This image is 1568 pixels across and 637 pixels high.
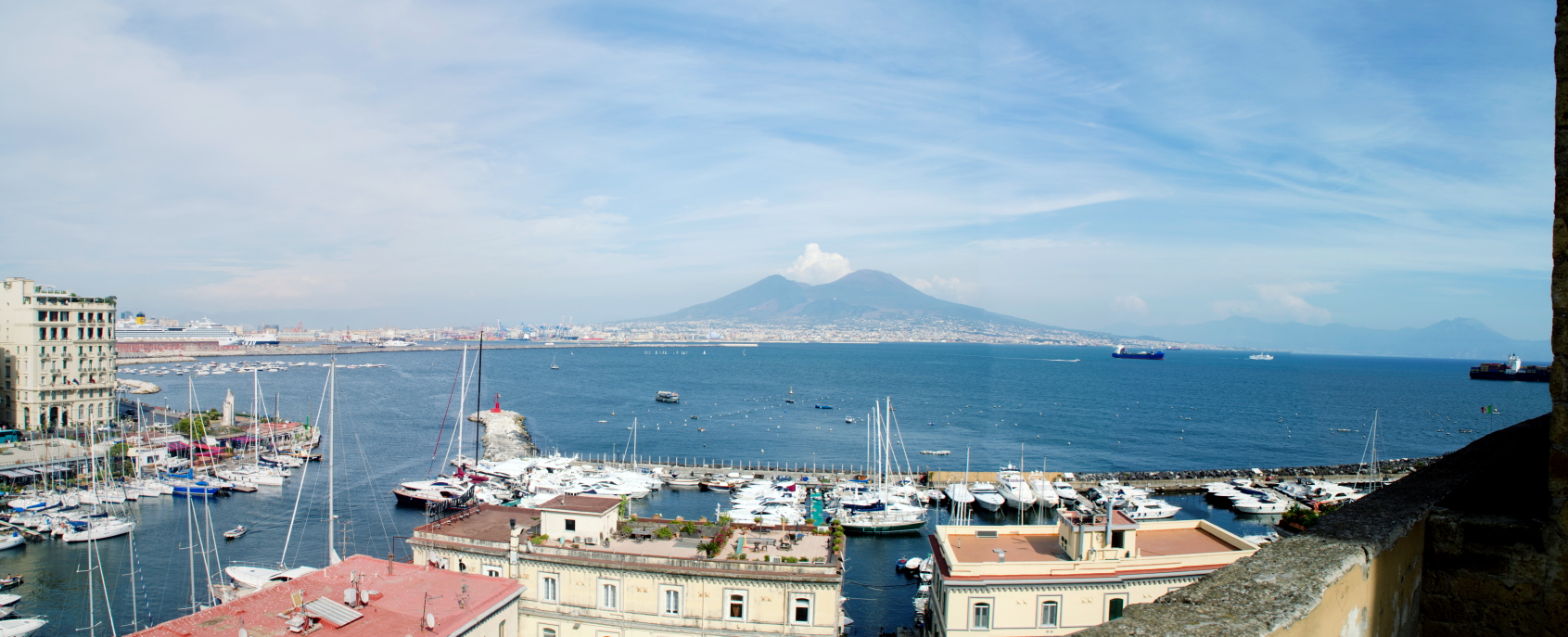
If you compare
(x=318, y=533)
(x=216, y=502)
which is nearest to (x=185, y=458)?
(x=216, y=502)

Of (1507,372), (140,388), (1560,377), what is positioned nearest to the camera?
(1560,377)

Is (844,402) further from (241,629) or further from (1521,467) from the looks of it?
(1521,467)

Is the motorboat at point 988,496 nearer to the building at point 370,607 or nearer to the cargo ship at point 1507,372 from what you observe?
the building at point 370,607

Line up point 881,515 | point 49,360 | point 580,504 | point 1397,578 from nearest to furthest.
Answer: point 1397,578 → point 580,504 → point 881,515 → point 49,360

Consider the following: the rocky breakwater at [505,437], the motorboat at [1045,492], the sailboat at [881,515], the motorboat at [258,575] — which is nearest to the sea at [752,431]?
the sailboat at [881,515]

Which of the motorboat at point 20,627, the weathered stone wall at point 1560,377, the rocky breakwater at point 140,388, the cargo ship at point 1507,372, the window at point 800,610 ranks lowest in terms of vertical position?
the motorboat at point 20,627

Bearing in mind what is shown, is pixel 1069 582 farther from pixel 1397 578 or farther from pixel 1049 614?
pixel 1397 578

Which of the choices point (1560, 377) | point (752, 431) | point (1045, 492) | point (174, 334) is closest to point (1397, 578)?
point (1560, 377)
